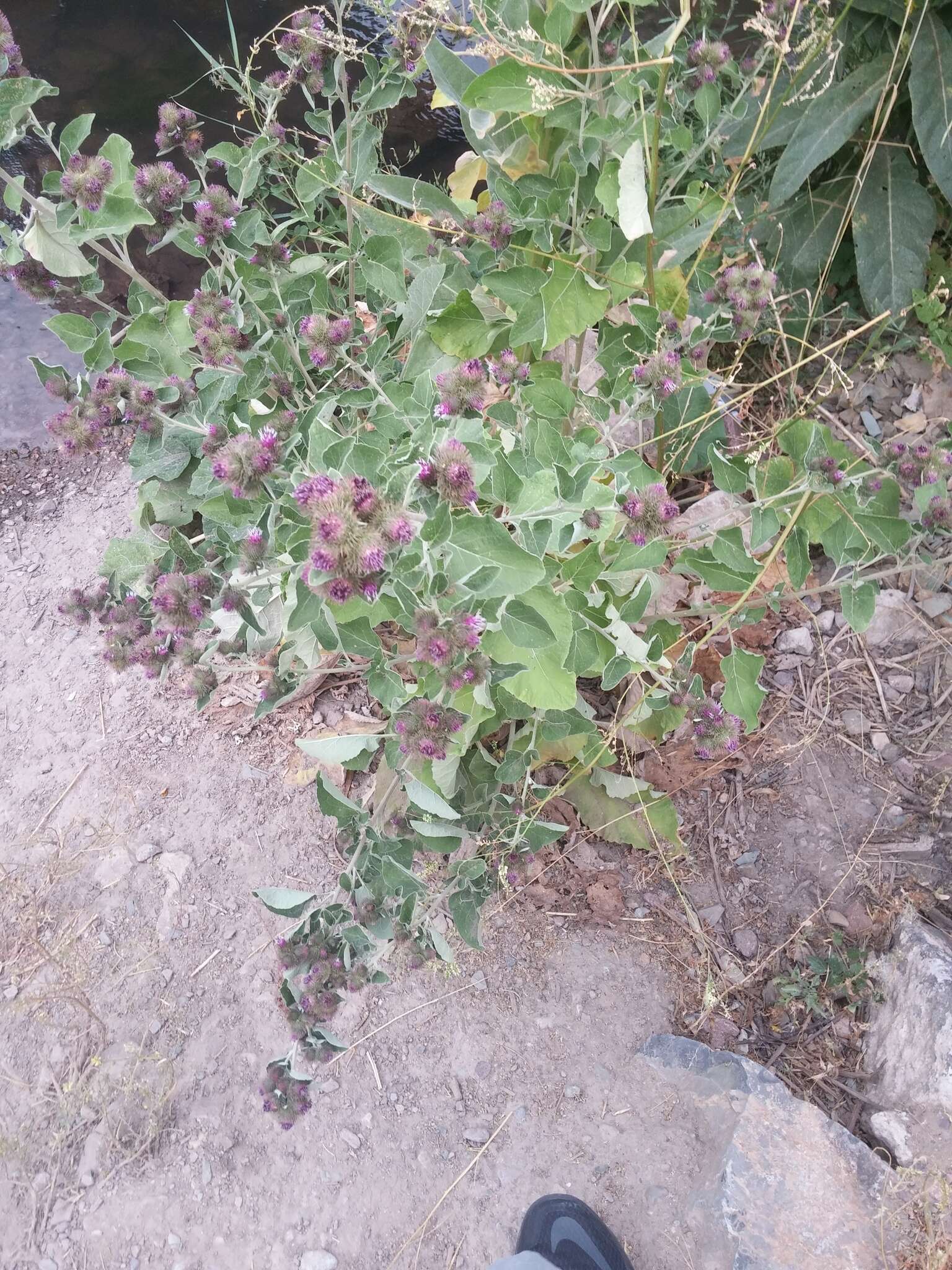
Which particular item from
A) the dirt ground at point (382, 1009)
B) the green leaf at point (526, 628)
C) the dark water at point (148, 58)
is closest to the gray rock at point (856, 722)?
the dirt ground at point (382, 1009)

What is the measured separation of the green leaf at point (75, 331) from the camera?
198 centimetres

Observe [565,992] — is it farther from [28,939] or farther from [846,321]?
[846,321]

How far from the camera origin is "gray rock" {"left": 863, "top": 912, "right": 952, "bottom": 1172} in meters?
1.80

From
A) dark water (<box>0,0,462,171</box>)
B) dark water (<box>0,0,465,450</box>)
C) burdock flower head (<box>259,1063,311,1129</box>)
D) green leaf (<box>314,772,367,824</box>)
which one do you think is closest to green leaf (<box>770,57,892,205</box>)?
green leaf (<box>314,772,367,824</box>)

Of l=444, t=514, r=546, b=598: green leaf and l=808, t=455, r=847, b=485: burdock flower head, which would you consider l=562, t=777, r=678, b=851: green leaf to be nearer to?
l=808, t=455, r=847, b=485: burdock flower head

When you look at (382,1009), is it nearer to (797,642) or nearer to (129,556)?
(129,556)

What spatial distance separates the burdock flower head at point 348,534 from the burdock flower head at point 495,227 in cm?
101

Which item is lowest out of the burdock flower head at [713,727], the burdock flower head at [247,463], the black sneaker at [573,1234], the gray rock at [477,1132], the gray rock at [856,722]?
the black sneaker at [573,1234]

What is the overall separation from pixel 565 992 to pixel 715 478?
130 centimetres

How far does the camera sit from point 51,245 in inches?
76.0

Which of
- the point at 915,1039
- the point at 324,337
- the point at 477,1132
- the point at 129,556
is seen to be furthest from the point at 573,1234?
the point at 324,337

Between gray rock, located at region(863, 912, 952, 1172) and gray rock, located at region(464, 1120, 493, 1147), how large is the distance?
87 centimetres

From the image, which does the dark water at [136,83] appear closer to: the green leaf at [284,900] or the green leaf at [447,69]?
the green leaf at [447,69]

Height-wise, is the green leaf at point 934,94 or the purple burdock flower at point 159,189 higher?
the purple burdock flower at point 159,189
